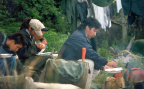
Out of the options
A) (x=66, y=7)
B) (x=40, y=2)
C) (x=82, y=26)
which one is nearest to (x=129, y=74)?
(x=82, y=26)

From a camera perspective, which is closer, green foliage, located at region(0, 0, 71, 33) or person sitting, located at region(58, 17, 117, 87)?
person sitting, located at region(58, 17, 117, 87)

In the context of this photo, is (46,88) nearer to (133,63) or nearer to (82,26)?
(82,26)

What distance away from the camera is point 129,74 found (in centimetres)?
445

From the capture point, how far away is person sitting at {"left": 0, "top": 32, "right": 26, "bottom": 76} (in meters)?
3.30

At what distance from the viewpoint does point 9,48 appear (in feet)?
11.0

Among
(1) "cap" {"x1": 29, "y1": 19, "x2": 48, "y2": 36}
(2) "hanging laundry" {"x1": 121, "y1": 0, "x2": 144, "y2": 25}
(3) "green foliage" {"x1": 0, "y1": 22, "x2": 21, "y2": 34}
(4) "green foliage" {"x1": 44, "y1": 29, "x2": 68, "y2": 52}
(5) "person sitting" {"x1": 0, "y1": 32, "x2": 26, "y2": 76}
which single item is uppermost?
(2) "hanging laundry" {"x1": 121, "y1": 0, "x2": 144, "y2": 25}

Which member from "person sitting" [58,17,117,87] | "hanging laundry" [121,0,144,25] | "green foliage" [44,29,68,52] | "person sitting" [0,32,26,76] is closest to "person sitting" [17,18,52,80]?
"person sitting" [58,17,117,87]

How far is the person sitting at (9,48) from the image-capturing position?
3.30 metres

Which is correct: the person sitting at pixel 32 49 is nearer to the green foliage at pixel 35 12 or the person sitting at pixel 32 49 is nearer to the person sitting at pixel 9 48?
the person sitting at pixel 9 48

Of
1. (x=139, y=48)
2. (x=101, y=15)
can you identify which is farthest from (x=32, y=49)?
(x=101, y=15)

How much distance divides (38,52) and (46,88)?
4.13ft

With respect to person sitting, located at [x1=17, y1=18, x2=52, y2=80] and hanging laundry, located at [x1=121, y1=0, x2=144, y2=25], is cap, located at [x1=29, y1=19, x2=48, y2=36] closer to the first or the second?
person sitting, located at [x1=17, y1=18, x2=52, y2=80]

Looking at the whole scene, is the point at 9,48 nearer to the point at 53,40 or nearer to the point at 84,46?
the point at 84,46

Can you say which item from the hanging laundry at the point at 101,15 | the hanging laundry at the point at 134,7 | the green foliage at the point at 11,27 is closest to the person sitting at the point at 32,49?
the hanging laundry at the point at 134,7
